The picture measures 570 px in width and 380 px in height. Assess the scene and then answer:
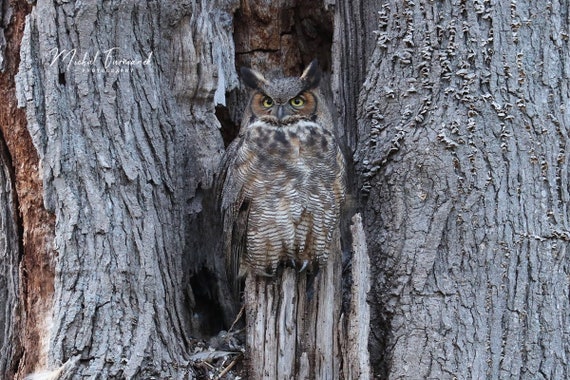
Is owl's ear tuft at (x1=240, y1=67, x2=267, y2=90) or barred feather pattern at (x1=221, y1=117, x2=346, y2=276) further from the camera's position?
owl's ear tuft at (x1=240, y1=67, x2=267, y2=90)

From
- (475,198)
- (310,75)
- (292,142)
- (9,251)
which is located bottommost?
(9,251)

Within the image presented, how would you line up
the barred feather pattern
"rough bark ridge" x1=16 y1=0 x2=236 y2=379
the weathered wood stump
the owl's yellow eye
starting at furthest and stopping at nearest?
the owl's yellow eye, the barred feather pattern, the weathered wood stump, "rough bark ridge" x1=16 y1=0 x2=236 y2=379

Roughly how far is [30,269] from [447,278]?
5.17 ft

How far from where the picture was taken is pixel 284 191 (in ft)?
9.20

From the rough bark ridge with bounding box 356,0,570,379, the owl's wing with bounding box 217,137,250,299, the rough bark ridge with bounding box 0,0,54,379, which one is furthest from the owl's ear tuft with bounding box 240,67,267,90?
the rough bark ridge with bounding box 0,0,54,379

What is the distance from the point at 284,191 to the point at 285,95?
40cm

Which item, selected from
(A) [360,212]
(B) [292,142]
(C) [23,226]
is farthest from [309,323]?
(C) [23,226]

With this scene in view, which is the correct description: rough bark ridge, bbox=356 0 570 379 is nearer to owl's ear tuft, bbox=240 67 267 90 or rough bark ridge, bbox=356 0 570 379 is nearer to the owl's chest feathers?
the owl's chest feathers

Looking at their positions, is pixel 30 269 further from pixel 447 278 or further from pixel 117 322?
pixel 447 278

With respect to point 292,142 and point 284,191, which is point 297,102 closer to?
point 292,142

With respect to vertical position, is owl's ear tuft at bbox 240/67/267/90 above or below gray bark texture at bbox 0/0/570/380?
above

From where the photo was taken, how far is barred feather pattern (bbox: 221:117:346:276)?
2811mm

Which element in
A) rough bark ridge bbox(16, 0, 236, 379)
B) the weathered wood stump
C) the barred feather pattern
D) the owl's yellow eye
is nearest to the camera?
rough bark ridge bbox(16, 0, 236, 379)

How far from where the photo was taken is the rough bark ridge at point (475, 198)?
2.56m
